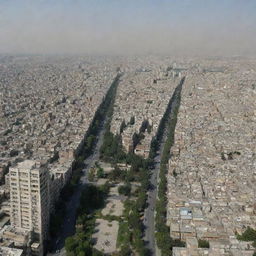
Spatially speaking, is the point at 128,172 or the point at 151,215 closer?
the point at 151,215

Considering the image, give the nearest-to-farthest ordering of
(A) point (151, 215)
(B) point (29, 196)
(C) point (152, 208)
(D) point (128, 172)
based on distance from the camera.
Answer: (B) point (29, 196) < (A) point (151, 215) < (C) point (152, 208) < (D) point (128, 172)

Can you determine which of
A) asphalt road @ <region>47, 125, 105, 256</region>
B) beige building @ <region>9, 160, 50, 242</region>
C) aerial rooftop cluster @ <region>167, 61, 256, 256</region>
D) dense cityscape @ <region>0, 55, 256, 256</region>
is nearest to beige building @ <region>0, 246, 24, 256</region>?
dense cityscape @ <region>0, 55, 256, 256</region>

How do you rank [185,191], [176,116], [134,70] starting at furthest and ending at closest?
[134,70], [176,116], [185,191]

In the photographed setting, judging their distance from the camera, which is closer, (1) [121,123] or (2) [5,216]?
(2) [5,216]

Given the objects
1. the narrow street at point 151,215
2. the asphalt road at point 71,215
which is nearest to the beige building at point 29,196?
the asphalt road at point 71,215

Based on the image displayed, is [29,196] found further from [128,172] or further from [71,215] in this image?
[128,172]

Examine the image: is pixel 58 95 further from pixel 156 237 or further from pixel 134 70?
pixel 156 237

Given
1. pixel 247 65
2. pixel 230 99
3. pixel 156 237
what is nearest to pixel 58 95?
pixel 230 99

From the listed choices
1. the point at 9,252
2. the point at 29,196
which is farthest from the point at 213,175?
the point at 9,252
